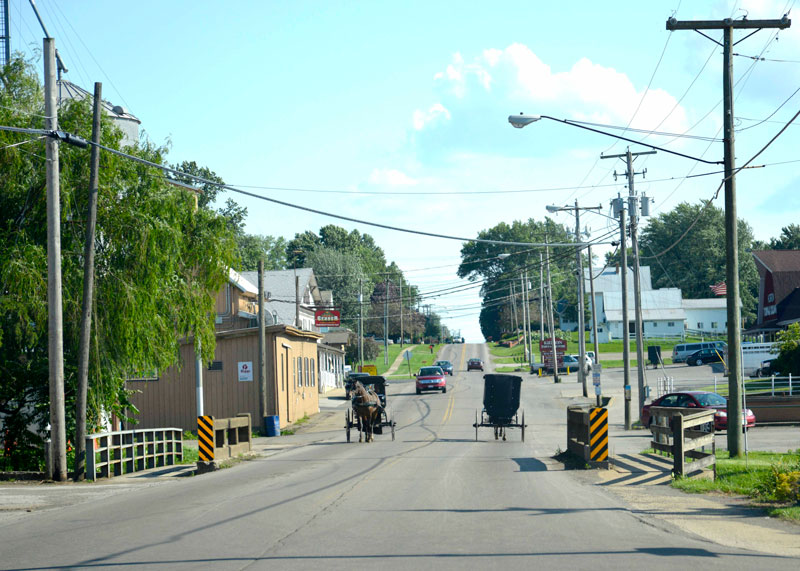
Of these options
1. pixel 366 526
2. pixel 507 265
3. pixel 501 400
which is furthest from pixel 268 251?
pixel 366 526

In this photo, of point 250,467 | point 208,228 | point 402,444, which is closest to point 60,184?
point 208,228

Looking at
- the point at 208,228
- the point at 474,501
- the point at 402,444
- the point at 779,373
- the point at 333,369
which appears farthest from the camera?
the point at 333,369

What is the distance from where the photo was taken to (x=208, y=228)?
82.6 ft

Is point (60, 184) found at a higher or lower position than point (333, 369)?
higher

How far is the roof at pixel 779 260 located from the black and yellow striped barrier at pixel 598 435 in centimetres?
5395

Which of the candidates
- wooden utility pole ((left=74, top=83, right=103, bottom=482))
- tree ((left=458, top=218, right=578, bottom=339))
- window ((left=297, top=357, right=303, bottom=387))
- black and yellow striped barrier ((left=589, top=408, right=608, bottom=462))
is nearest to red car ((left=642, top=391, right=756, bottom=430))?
black and yellow striped barrier ((left=589, top=408, right=608, bottom=462))

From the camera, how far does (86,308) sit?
62.4ft

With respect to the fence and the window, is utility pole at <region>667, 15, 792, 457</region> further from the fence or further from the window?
the window

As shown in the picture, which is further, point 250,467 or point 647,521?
point 250,467

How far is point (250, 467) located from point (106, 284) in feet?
19.2

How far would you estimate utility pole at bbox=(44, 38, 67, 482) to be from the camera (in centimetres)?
1842

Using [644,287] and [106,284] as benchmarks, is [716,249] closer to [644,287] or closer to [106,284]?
[644,287]

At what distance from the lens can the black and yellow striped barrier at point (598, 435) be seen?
56.5 ft

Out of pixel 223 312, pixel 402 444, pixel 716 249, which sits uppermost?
pixel 716 249
